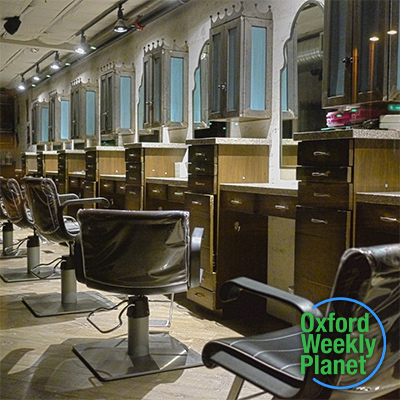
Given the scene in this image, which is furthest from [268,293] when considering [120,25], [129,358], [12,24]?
[12,24]

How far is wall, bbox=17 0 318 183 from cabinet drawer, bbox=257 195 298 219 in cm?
75

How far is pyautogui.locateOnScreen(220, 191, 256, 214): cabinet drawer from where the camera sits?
139 inches

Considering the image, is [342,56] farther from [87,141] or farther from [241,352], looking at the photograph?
[87,141]

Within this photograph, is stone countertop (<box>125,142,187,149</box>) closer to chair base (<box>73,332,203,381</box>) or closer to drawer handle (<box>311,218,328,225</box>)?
chair base (<box>73,332,203,381</box>)

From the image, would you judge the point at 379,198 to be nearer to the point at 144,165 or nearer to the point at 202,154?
the point at 202,154

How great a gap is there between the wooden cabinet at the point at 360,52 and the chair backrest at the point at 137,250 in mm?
1179

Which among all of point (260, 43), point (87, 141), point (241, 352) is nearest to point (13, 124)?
point (87, 141)

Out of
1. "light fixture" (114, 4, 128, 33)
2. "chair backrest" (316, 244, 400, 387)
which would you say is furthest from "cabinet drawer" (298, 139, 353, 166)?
"light fixture" (114, 4, 128, 33)

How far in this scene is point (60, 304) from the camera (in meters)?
4.08

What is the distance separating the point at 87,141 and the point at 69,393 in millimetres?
6642

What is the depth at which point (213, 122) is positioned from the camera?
501 centimetres

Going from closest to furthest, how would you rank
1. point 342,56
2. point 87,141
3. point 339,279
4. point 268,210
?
point 339,279 → point 342,56 → point 268,210 → point 87,141

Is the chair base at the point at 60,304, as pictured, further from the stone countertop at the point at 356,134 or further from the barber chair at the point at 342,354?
the barber chair at the point at 342,354

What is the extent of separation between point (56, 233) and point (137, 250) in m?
1.54
